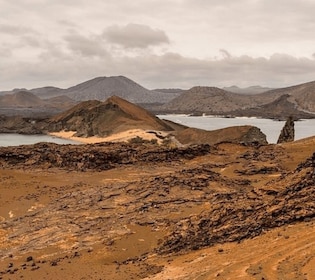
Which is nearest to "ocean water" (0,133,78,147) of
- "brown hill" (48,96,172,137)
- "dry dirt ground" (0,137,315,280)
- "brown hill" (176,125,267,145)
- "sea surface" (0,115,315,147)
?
"sea surface" (0,115,315,147)

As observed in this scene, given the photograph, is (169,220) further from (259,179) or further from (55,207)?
(259,179)

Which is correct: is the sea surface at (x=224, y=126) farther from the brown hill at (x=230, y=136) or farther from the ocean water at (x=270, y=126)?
the brown hill at (x=230, y=136)

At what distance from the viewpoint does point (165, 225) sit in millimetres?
14609

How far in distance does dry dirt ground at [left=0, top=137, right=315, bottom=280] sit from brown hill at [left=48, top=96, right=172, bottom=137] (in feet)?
150

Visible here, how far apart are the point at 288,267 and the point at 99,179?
54.5 ft

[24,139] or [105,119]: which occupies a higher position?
[105,119]

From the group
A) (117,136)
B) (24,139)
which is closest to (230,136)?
(117,136)

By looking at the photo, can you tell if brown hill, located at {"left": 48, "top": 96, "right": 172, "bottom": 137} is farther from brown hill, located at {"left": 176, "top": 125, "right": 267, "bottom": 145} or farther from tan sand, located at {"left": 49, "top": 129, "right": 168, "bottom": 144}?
brown hill, located at {"left": 176, "top": 125, "right": 267, "bottom": 145}

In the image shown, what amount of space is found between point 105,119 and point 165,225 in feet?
202

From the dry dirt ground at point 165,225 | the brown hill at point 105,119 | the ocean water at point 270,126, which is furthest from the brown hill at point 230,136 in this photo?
the dry dirt ground at point 165,225

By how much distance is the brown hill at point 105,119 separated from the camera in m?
70.8

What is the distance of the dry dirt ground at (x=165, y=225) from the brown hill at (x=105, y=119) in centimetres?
4574

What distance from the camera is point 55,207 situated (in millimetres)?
18047

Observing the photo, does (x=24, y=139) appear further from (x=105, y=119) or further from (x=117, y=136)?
(x=117, y=136)
